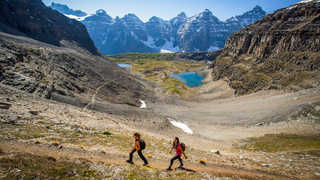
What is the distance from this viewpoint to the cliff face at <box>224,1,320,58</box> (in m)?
74.1

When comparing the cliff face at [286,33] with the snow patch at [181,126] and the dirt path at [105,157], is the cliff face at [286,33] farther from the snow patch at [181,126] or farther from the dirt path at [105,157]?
the dirt path at [105,157]

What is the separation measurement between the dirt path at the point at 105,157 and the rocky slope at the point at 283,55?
6353 centimetres

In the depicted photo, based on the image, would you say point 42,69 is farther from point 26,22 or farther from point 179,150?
point 26,22

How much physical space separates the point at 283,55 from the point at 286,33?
13.7 metres

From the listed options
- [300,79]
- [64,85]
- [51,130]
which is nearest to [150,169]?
[51,130]

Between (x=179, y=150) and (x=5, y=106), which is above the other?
(x=5, y=106)

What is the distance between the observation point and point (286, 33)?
84188 mm

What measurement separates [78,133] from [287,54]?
3690 inches

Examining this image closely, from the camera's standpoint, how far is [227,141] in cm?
3091

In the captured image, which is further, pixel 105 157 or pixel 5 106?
pixel 5 106

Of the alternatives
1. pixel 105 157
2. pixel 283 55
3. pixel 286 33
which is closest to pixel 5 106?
pixel 105 157

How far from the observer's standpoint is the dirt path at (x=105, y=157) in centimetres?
1130

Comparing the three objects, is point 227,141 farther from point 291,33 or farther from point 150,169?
point 291,33

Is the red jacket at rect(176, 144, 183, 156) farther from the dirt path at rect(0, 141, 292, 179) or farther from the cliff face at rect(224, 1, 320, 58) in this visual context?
the cliff face at rect(224, 1, 320, 58)
